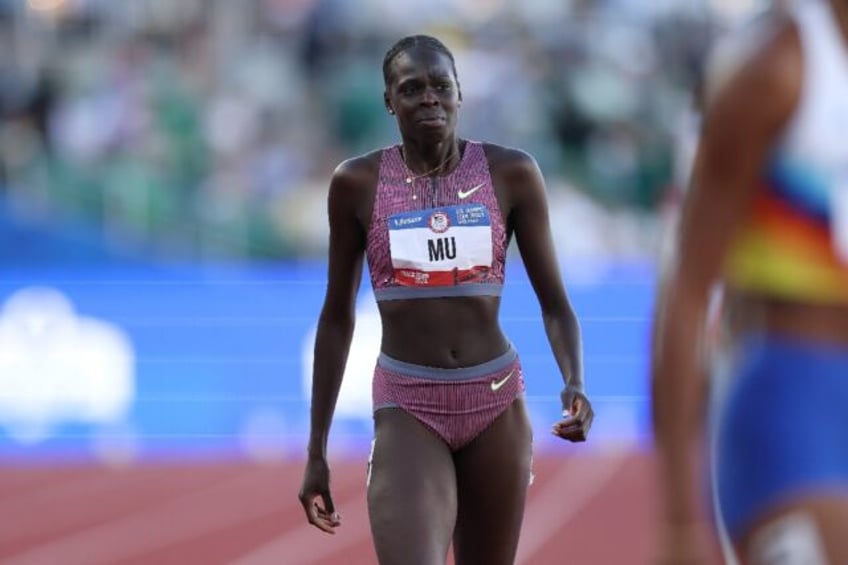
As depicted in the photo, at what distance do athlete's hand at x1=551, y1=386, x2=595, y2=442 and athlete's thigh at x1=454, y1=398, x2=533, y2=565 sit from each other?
0.83 ft

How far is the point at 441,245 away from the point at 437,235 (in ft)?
0.10

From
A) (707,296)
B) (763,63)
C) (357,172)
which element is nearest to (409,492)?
(357,172)

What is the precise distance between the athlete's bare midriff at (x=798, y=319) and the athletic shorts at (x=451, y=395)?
7.19ft

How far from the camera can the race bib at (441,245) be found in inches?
201

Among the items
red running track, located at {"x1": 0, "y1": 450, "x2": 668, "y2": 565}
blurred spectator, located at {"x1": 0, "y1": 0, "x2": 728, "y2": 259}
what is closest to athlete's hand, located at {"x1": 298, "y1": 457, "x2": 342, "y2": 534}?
red running track, located at {"x1": 0, "y1": 450, "x2": 668, "y2": 565}

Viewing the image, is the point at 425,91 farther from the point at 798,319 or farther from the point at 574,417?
the point at 798,319

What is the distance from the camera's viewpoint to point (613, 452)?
46.4ft

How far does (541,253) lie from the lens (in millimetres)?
5219

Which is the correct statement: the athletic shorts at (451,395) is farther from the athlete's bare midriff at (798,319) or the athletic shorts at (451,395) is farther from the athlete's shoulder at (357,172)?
the athlete's bare midriff at (798,319)

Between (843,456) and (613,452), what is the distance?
1141 cm

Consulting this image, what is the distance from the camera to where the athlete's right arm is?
518cm

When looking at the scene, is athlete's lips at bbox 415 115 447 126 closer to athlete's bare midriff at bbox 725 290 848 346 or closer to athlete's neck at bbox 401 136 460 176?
athlete's neck at bbox 401 136 460 176

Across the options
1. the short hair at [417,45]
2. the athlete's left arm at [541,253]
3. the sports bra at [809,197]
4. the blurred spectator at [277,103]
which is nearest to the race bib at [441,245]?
the athlete's left arm at [541,253]

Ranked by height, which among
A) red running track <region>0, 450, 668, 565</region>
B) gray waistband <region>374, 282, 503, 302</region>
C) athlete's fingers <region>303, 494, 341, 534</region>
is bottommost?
red running track <region>0, 450, 668, 565</region>
